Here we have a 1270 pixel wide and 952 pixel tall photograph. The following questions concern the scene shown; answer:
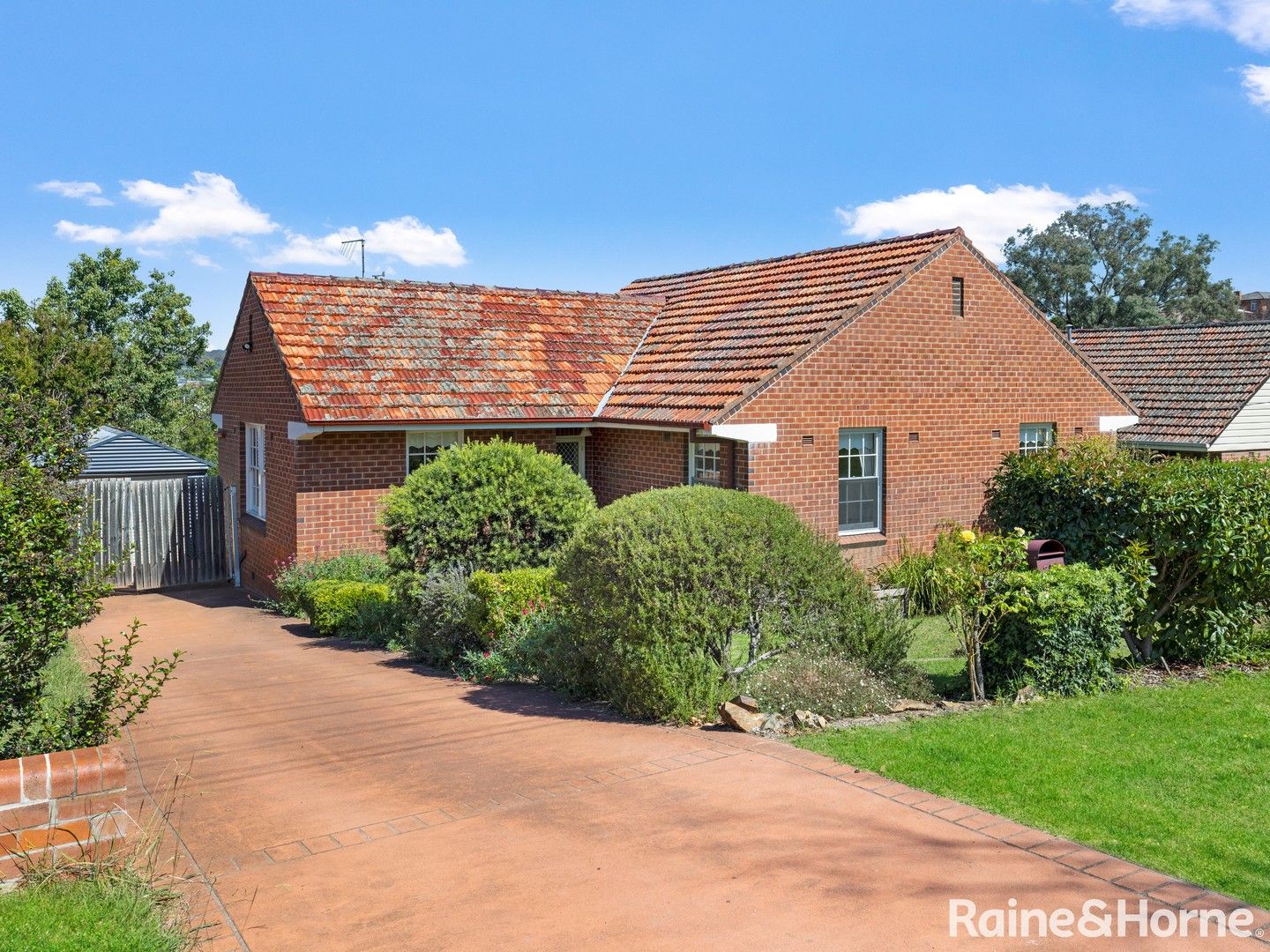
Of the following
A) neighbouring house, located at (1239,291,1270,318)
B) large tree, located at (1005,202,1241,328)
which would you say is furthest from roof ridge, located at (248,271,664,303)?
neighbouring house, located at (1239,291,1270,318)

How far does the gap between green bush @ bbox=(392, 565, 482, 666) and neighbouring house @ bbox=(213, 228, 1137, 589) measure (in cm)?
259

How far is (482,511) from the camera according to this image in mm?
13867

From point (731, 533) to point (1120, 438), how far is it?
18.0 meters

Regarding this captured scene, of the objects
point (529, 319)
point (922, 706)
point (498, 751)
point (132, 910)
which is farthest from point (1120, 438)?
point (132, 910)

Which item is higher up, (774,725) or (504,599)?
(504,599)

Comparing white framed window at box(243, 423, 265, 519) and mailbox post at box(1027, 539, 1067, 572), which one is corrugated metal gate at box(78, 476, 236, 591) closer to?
white framed window at box(243, 423, 265, 519)

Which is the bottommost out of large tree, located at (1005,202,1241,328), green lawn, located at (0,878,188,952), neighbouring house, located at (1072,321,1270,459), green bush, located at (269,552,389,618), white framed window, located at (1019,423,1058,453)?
green lawn, located at (0,878,188,952)

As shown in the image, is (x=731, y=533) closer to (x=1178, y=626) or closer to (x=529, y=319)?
(x=1178, y=626)

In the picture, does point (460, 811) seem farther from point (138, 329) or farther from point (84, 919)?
point (138, 329)

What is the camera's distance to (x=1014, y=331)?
62.0 feet

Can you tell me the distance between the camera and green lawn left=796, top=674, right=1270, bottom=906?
6129 mm

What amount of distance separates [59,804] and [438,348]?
14411 mm

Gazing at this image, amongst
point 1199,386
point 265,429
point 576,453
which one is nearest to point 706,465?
point 576,453

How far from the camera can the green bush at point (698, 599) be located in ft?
30.1
